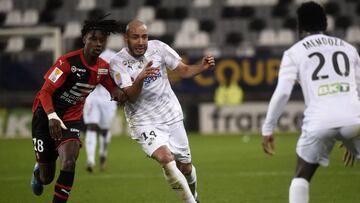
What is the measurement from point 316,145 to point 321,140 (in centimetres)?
6

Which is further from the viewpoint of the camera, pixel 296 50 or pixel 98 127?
pixel 98 127

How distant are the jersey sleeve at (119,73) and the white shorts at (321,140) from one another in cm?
254

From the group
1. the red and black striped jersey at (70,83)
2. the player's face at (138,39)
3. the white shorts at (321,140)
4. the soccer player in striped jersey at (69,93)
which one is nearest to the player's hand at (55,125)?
the soccer player in striped jersey at (69,93)

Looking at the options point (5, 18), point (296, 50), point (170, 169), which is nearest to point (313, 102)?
point (296, 50)

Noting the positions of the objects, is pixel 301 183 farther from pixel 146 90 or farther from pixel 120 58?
pixel 120 58

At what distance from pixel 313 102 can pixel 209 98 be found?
17.8 meters

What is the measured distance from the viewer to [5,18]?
2845 cm

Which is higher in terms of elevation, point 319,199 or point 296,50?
point 296,50

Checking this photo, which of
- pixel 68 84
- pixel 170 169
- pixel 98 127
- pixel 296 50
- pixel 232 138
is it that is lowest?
pixel 232 138

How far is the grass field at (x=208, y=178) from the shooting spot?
10391mm

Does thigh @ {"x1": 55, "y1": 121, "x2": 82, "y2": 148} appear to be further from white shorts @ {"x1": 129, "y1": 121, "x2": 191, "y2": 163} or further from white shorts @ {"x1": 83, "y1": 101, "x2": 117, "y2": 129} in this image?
white shorts @ {"x1": 83, "y1": 101, "x2": 117, "y2": 129}

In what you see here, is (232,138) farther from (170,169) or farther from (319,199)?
(170,169)

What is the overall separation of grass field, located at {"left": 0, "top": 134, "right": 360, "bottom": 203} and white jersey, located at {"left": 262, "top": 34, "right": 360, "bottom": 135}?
3.33 m

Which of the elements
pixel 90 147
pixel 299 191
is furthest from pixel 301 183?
pixel 90 147
